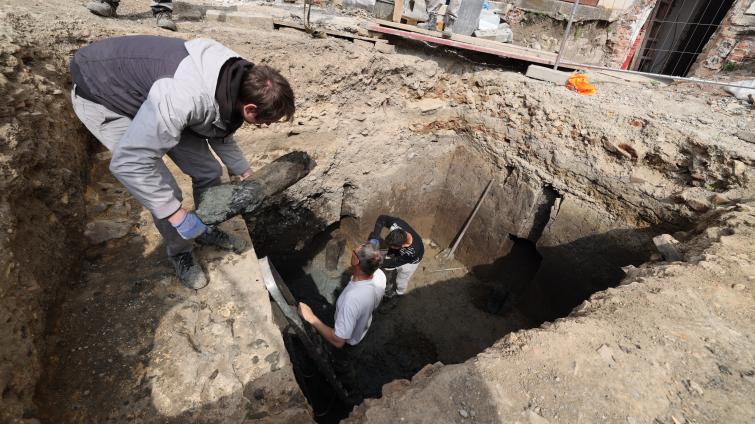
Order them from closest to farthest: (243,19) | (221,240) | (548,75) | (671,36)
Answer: (221,240) → (243,19) → (548,75) → (671,36)

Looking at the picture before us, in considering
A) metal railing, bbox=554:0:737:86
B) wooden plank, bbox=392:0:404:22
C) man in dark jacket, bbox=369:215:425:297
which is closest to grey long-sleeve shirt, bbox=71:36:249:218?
man in dark jacket, bbox=369:215:425:297

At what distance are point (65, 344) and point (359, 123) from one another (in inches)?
138

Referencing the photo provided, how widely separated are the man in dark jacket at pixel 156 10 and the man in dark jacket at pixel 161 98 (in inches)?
89.0

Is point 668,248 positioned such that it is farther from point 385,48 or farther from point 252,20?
point 252,20

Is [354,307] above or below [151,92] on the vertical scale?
below

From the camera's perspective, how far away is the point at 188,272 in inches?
96.4

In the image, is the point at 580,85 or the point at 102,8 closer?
the point at 102,8

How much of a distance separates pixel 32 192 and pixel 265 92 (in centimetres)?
158

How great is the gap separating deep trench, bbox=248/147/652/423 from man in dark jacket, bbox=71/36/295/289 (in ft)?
7.44

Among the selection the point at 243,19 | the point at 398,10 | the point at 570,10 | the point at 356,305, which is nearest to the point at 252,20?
the point at 243,19

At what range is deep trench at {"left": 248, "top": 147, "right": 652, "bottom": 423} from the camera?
14.2 ft

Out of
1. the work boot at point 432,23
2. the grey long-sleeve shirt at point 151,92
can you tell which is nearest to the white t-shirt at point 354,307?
the grey long-sleeve shirt at point 151,92

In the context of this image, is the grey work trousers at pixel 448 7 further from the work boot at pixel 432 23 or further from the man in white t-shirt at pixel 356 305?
the man in white t-shirt at pixel 356 305

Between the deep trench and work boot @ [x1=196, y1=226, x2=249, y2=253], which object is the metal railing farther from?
work boot @ [x1=196, y1=226, x2=249, y2=253]
